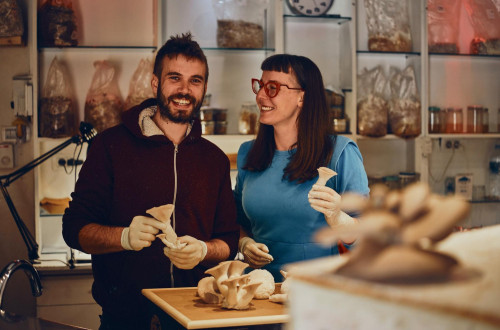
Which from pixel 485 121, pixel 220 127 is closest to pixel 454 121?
pixel 485 121

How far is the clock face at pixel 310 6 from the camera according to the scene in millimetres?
3682

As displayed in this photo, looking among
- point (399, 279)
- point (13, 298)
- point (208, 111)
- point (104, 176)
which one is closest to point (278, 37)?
point (208, 111)

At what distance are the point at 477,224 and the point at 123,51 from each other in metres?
2.56

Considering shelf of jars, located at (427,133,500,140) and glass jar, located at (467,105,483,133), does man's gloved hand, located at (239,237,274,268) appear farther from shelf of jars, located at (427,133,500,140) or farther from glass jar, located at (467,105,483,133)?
glass jar, located at (467,105,483,133)

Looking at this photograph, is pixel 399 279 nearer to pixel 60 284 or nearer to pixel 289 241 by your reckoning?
pixel 289 241

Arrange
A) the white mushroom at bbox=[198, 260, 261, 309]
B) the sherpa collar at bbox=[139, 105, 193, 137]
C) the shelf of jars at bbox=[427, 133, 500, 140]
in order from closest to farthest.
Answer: the white mushroom at bbox=[198, 260, 261, 309] → the sherpa collar at bbox=[139, 105, 193, 137] → the shelf of jars at bbox=[427, 133, 500, 140]

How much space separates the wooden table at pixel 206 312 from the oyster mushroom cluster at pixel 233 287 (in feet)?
0.07

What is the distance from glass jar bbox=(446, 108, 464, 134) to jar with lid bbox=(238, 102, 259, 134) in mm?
1275

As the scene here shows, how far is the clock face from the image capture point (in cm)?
368

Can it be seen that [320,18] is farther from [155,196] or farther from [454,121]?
[155,196]

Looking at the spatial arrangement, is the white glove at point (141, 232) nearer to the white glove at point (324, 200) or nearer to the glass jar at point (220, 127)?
the white glove at point (324, 200)

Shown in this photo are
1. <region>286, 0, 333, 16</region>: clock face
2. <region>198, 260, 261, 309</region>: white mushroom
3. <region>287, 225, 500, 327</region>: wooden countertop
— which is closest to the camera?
<region>287, 225, 500, 327</region>: wooden countertop

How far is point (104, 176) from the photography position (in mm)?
2109

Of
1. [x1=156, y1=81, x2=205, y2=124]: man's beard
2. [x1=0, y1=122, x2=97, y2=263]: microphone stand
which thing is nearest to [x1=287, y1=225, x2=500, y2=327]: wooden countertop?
[x1=156, y1=81, x2=205, y2=124]: man's beard
